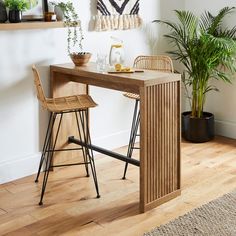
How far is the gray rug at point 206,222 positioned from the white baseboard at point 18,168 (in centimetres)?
133

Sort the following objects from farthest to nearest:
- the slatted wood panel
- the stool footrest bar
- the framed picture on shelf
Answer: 1. the framed picture on shelf
2. the stool footrest bar
3. the slatted wood panel

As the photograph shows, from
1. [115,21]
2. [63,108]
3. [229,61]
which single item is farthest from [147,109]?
[229,61]

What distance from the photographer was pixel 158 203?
3.03 m

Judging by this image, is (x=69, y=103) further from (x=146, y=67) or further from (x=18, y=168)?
(x=146, y=67)

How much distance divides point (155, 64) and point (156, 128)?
0.90m

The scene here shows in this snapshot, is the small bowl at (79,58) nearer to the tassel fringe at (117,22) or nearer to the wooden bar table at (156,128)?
the wooden bar table at (156,128)

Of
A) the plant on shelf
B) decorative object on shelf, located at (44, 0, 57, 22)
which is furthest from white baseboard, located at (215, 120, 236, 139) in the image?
the plant on shelf

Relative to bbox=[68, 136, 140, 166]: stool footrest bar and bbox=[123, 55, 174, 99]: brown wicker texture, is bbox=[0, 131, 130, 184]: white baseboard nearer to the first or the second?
bbox=[68, 136, 140, 166]: stool footrest bar

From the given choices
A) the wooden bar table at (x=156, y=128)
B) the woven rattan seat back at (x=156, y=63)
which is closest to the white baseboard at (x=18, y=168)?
the wooden bar table at (x=156, y=128)

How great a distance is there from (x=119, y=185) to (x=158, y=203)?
0.45 m

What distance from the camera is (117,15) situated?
4000 mm

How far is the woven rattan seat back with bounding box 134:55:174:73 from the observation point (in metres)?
3.59

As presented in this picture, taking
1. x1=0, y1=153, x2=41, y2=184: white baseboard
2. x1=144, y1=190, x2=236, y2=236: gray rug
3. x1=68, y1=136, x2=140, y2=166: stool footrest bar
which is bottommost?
x1=144, y1=190, x2=236, y2=236: gray rug

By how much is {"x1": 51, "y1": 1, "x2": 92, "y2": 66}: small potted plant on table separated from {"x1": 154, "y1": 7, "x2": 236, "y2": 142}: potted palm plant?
3.57ft
